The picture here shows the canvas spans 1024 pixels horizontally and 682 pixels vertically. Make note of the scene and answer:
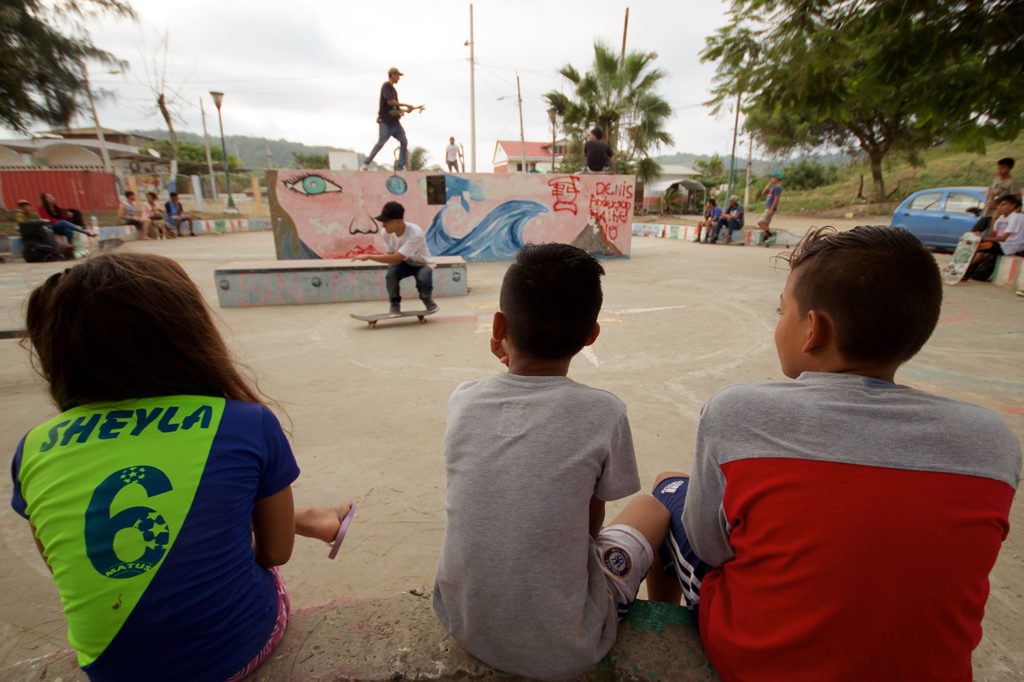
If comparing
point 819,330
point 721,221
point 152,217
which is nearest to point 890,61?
point 819,330

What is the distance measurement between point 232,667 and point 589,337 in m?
1.15

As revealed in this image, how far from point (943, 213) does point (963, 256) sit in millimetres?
4085

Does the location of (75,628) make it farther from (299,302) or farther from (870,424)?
(299,302)

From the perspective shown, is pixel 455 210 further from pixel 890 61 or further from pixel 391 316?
pixel 890 61

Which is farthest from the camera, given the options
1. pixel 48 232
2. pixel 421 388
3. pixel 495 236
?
pixel 495 236

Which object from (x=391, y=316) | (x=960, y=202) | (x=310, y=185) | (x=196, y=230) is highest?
(x=310, y=185)

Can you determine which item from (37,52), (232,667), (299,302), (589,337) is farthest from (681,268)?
(37,52)

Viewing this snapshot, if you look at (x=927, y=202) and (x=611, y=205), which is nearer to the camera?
(x=927, y=202)

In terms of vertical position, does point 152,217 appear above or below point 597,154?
below

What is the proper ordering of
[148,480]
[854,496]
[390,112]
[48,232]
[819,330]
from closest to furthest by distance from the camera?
[854,496], [148,480], [819,330], [390,112], [48,232]

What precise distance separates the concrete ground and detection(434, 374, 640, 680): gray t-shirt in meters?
0.98

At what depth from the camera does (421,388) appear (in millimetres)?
3967

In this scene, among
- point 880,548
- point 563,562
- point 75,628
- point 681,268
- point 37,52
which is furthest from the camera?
point 37,52

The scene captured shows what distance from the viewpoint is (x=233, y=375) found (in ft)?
4.17
